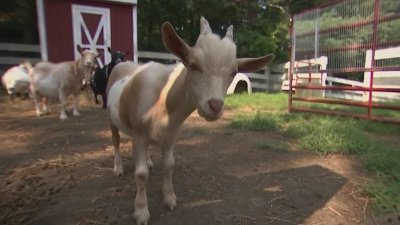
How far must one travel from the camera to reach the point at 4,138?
508 cm

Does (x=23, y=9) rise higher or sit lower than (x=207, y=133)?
higher

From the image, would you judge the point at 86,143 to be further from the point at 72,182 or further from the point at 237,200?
the point at 237,200

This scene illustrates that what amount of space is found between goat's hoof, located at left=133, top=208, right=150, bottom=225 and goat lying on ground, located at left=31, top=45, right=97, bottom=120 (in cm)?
498

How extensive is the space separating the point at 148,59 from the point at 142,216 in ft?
40.1

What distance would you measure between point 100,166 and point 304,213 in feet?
7.29

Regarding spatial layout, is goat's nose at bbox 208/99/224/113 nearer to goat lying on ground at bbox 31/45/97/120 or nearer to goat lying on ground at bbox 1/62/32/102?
goat lying on ground at bbox 31/45/97/120

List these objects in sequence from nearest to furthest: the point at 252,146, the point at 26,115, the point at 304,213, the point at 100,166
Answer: the point at 304,213
the point at 100,166
the point at 252,146
the point at 26,115

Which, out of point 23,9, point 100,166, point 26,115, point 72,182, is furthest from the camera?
point 23,9

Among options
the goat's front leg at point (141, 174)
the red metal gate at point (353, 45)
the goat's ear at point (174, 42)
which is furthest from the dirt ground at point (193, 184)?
the red metal gate at point (353, 45)

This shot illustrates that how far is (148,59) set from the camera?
14414mm

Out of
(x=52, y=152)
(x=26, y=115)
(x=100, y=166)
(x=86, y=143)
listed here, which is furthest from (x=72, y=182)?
(x=26, y=115)

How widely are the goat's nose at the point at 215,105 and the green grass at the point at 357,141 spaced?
1.94 meters

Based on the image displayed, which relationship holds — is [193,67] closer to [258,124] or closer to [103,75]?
[258,124]

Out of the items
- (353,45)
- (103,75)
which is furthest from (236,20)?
(103,75)
